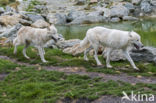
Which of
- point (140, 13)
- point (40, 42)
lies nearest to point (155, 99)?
point (40, 42)

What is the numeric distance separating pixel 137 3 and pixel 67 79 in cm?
4833

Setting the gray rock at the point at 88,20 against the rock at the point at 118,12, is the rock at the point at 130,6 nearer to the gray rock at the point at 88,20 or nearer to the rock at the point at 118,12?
the rock at the point at 118,12

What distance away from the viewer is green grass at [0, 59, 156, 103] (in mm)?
7121

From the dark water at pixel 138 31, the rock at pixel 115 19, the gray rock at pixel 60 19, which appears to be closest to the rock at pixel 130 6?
the rock at pixel 115 19

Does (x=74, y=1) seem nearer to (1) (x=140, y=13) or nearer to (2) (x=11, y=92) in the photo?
(1) (x=140, y=13)

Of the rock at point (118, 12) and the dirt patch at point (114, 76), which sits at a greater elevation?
the dirt patch at point (114, 76)

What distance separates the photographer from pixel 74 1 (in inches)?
2501

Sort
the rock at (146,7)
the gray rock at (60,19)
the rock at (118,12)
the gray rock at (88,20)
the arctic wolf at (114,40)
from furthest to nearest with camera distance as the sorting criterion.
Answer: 1. the rock at (146,7)
2. the rock at (118,12)
3. the gray rock at (60,19)
4. the gray rock at (88,20)
5. the arctic wolf at (114,40)

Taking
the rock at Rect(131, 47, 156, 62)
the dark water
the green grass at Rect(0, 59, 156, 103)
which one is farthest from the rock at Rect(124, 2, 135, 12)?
the green grass at Rect(0, 59, 156, 103)

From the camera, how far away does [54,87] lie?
26.2ft

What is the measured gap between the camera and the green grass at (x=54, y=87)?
712 cm

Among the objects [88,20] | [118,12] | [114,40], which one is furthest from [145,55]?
[118,12]

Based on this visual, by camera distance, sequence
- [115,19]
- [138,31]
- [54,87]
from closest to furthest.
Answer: [54,87], [138,31], [115,19]

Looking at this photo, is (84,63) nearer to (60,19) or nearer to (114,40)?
(114,40)
